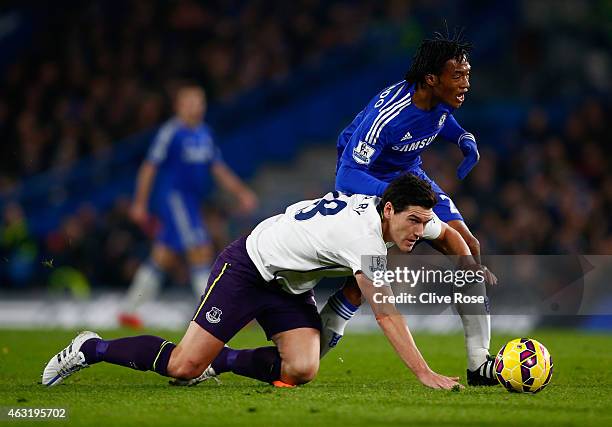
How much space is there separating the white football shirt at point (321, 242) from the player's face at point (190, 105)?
5748mm

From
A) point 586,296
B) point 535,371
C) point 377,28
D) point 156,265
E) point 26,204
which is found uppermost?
point 377,28

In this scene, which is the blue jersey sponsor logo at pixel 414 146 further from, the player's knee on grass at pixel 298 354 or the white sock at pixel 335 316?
the player's knee on grass at pixel 298 354

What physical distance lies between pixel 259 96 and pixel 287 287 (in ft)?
38.6

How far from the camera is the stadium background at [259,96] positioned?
15883 millimetres

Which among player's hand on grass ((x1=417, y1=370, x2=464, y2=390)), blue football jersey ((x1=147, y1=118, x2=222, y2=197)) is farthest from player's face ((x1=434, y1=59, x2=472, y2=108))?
blue football jersey ((x1=147, y1=118, x2=222, y2=197))

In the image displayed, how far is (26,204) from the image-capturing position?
17.8m

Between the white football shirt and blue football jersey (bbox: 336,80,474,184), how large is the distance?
737 mm

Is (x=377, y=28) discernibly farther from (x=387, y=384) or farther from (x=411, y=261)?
(x=387, y=384)

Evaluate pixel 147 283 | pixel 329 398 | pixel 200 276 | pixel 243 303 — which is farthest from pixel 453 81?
pixel 147 283

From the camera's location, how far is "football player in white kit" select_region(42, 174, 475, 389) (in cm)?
638

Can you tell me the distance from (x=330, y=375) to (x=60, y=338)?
4042 mm

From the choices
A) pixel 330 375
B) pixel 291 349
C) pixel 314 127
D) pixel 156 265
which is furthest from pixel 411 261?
pixel 314 127

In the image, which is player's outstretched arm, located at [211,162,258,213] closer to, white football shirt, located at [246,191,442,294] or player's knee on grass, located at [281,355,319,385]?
white football shirt, located at [246,191,442,294]

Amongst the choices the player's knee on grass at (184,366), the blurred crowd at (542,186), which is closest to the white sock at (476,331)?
the player's knee on grass at (184,366)
